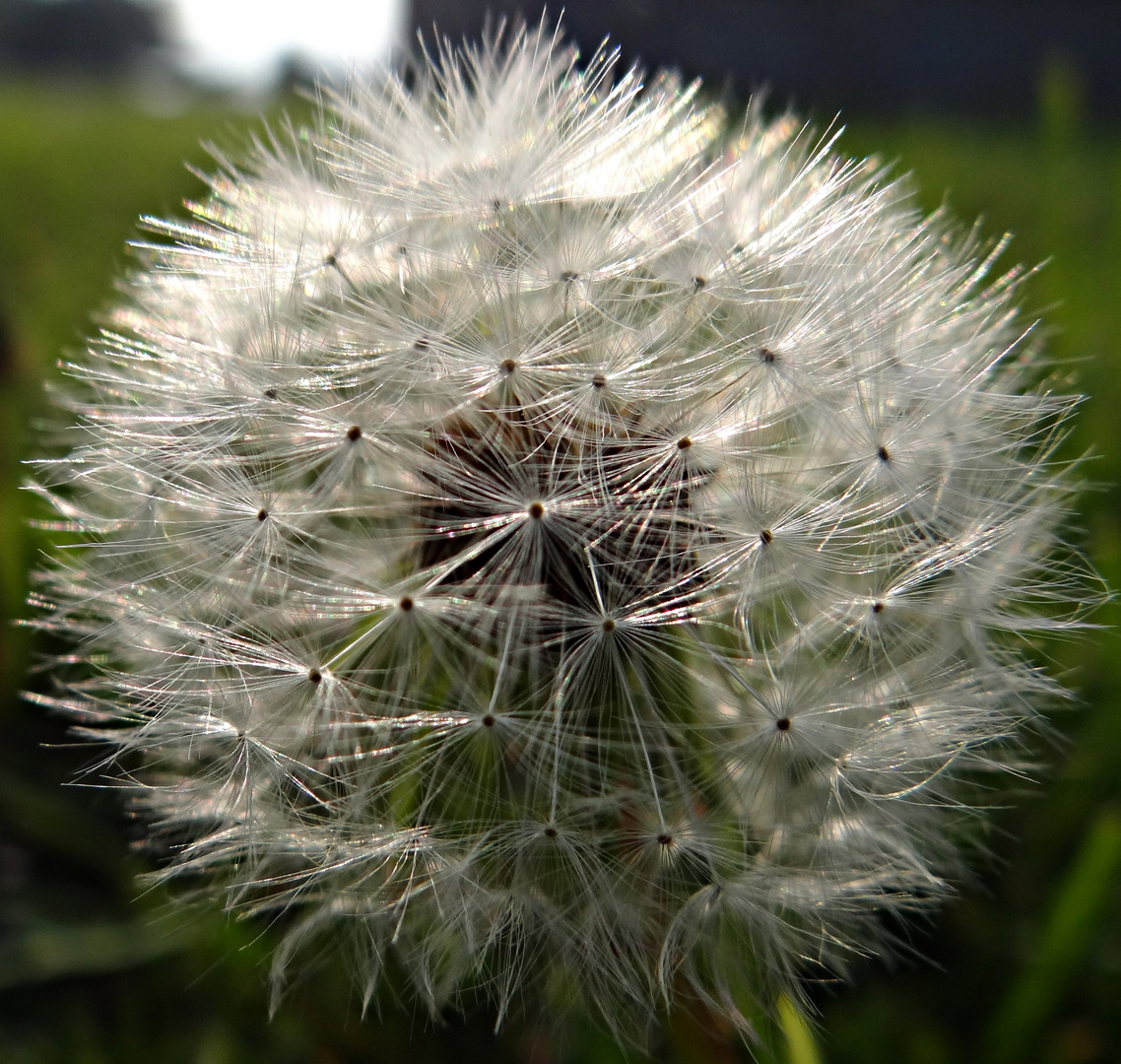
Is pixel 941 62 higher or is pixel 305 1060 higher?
pixel 941 62

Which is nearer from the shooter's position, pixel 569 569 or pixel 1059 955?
pixel 569 569

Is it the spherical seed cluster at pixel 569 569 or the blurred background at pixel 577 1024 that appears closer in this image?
the spherical seed cluster at pixel 569 569

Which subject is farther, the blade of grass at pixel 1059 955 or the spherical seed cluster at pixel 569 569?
the blade of grass at pixel 1059 955

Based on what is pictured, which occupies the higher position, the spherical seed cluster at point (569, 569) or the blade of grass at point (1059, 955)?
the spherical seed cluster at point (569, 569)

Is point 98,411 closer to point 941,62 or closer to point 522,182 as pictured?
point 522,182

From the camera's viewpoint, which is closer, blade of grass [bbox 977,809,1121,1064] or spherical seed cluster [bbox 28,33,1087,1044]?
spherical seed cluster [bbox 28,33,1087,1044]

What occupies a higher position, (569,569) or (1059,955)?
(569,569)

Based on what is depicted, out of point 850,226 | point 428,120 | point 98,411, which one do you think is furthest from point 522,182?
point 98,411

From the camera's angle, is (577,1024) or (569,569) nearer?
(569,569)
